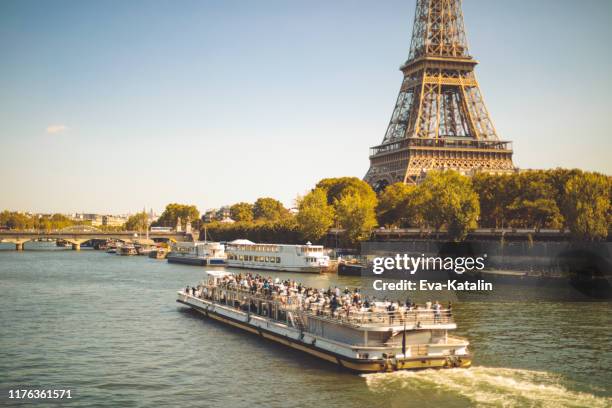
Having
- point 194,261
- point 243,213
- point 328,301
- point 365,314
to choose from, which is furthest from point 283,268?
point 243,213

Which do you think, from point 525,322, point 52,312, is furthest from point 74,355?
point 525,322

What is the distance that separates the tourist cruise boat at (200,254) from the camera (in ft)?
328

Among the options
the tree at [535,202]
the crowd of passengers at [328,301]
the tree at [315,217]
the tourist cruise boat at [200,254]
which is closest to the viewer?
the crowd of passengers at [328,301]

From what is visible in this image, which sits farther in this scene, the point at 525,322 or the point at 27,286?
the point at 27,286

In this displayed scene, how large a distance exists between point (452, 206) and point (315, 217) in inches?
1233

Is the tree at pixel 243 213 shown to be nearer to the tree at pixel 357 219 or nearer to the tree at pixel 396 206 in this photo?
the tree at pixel 396 206

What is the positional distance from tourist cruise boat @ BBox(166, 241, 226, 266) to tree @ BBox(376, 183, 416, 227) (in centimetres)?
2550

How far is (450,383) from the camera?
28.0 meters

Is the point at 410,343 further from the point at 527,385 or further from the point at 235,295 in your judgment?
the point at 235,295

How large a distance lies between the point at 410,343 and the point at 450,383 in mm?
3083

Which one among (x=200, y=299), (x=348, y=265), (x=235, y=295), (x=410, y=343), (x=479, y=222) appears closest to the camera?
(x=410, y=343)

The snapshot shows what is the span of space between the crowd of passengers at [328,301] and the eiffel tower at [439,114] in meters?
74.0

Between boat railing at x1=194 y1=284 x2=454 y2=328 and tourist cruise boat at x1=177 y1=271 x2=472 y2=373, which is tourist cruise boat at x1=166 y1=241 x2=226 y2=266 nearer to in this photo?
boat railing at x1=194 y1=284 x2=454 y2=328

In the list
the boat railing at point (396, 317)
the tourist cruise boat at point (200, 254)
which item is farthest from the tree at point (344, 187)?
the boat railing at point (396, 317)
